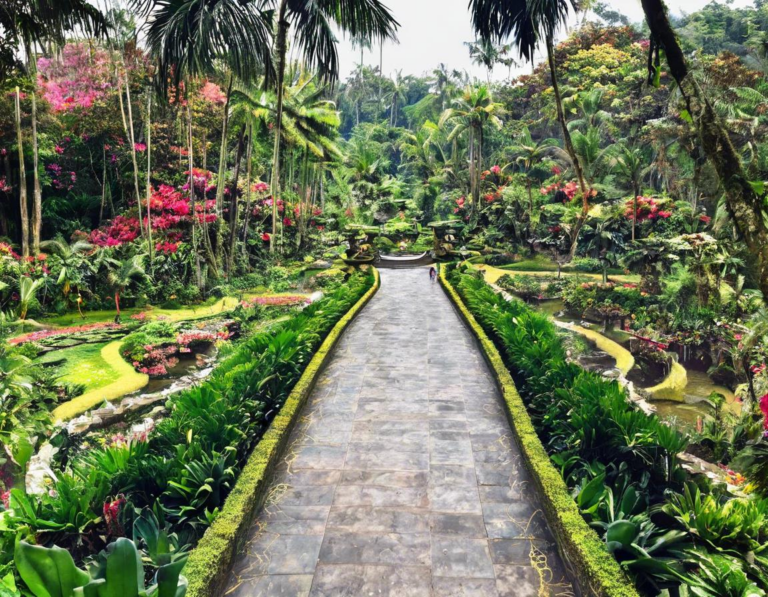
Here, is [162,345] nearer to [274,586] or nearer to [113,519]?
[113,519]

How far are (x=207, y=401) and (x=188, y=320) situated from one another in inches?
397

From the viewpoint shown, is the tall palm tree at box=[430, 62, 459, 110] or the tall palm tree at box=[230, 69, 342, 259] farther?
the tall palm tree at box=[430, 62, 459, 110]

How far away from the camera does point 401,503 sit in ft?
13.2

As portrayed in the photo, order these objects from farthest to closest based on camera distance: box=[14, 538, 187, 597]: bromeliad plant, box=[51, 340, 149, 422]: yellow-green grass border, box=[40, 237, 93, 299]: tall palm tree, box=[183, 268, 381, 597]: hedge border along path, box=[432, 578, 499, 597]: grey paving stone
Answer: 1. box=[40, 237, 93, 299]: tall palm tree
2. box=[51, 340, 149, 422]: yellow-green grass border
3. box=[432, 578, 499, 597]: grey paving stone
4. box=[183, 268, 381, 597]: hedge border along path
5. box=[14, 538, 187, 597]: bromeliad plant

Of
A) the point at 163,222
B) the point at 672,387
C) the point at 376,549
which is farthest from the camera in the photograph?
the point at 163,222

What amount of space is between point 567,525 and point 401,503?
129 cm

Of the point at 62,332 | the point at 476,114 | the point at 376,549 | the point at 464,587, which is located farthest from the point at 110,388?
the point at 476,114

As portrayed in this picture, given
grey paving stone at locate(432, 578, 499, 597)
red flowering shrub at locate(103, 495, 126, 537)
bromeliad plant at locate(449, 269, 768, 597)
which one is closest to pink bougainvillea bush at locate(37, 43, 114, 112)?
red flowering shrub at locate(103, 495, 126, 537)

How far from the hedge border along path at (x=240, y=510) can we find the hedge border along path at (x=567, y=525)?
228 centimetres

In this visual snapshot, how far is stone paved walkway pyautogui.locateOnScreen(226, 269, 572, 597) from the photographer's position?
127 inches

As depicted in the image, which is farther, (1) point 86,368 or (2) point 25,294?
(2) point 25,294

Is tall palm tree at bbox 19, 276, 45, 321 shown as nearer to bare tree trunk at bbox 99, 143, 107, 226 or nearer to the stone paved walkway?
bare tree trunk at bbox 99, 143, 107, 226

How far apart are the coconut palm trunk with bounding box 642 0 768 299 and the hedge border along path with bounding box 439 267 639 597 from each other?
6.39ft

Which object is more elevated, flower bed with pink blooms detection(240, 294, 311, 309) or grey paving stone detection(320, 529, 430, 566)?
flower bed with pink blooms detection(240, 294, 311, 309)
